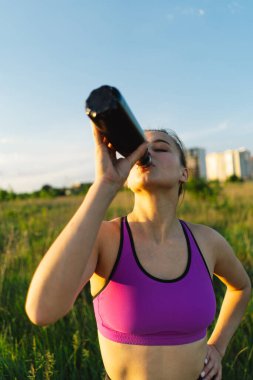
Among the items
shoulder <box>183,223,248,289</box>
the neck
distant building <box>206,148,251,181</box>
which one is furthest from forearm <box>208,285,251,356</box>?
distant building <box>206,148,251,181</box>

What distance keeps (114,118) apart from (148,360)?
87cm

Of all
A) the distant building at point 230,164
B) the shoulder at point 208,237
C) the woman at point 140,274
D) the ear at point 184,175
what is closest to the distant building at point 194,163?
the ear at point 184,175

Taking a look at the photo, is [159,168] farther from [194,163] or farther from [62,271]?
[194,163]

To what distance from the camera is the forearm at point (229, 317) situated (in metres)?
1.79

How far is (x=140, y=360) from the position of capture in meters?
1.34

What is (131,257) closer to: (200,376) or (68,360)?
(200,376)

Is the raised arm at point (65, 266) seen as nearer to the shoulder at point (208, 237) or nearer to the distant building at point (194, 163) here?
the shoulder at point (208, 237)

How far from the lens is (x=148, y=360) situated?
1.34 metres

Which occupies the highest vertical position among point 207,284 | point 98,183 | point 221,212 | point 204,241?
point 98,183

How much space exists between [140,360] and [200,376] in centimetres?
37

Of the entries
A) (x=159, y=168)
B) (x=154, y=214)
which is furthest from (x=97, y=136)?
(x=154, y=214)

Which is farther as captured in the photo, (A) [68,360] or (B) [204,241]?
(A) [68,360]

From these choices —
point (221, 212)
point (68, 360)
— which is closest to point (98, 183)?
point (68, 360)

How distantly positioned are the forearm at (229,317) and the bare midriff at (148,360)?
39cm
